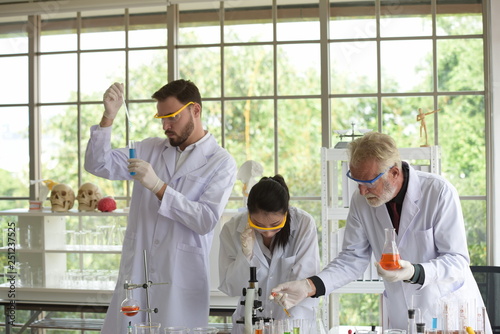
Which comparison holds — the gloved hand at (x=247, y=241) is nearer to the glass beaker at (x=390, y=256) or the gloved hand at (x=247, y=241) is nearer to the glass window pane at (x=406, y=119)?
the glass beaker at (x=390, y=256)

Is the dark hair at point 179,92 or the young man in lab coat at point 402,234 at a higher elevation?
the dark hair at point 179,92

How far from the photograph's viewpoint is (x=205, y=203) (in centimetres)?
271

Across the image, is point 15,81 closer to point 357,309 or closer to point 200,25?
point 200,25

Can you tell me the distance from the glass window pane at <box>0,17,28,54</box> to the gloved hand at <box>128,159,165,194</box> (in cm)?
261

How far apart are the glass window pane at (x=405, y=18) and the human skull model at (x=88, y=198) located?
2081 millimetres

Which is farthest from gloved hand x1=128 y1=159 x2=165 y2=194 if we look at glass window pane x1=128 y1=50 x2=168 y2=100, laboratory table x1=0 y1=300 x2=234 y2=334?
glass window pane x1=128 y1=50 x2=168 y2=100

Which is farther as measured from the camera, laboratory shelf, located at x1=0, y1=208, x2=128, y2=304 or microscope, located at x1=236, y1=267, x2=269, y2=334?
laboratory shelf, located at x1=0, y1=208, x2=128, y2=304

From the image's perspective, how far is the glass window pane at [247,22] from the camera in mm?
4430

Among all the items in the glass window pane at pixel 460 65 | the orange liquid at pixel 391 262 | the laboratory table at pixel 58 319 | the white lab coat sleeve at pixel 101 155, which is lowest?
the laboratory table at pixel 58 319

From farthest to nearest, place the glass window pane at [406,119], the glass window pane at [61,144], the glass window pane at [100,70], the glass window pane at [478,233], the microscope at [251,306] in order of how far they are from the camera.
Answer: the glass window pane at [61,144], the glass window pane at [100,70], the glass window pane at [406,119], the glass window pane at [478,233], the microscope at [251,306]

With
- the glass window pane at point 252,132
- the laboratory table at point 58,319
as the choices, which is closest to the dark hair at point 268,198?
the laboratory table at point 58,319

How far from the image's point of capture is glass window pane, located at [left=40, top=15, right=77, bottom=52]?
15.6 ft

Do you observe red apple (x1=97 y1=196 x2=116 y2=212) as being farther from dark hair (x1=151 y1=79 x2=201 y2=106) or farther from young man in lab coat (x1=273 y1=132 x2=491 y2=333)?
young man in lab coat (x1=273 y1=132 x2=491 y2=333)

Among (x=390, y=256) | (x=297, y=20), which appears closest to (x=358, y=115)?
(x=297, y=20)
